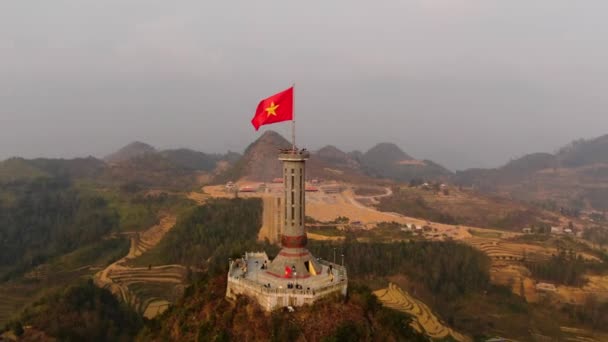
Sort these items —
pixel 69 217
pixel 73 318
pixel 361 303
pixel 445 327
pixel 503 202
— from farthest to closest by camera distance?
pixel 503 202, pixel 69 217, pixel 445 327, pixel 73 318, pixel 361 303

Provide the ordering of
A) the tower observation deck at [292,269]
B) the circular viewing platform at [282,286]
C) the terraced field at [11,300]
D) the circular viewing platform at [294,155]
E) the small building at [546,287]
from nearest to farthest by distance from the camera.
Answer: the circular viewing platform at [282,286] < the tower observation deck at [292,269] < the circular viewing platform at [294,155] < the terraced field at [11,300] < the small building at [546,287]

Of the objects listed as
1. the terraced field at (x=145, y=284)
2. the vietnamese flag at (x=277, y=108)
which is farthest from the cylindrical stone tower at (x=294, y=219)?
the terraced field at (x=145, y=284)

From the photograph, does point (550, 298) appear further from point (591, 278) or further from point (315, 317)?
point (315, 317)

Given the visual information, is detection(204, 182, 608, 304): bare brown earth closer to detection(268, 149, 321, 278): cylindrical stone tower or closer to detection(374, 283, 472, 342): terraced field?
detection(374, 283, 472, 342): terraced field

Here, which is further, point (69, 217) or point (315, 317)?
point (69, 217)

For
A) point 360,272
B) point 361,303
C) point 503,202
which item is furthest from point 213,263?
point 503,202

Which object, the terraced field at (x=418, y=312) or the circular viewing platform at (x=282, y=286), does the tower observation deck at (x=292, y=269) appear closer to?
the circular viewing platform at (x=282, y=286)

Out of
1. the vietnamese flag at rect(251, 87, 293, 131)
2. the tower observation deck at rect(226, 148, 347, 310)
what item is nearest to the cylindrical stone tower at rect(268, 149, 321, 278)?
the tower observation deck at rect(226, 148, 347, 310)
